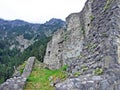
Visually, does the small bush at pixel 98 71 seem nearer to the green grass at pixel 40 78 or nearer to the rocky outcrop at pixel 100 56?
the rocky outcrop at pixel 100 56

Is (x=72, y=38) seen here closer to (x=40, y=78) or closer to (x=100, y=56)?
(x=40, y=78)

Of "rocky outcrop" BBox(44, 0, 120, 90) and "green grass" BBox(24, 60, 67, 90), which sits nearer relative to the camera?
"rocky outcrop" BBox(44, 0, 120, 90)

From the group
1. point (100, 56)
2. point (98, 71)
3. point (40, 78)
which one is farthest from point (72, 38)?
point (98, 71)

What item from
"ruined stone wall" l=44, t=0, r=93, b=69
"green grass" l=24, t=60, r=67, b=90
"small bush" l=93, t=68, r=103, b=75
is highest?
"ruined stone wall" l=44, t=0, r=93, b=69

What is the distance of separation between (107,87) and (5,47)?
10057 centimetres

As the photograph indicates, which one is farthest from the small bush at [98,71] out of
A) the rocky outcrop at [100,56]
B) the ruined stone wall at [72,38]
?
the ruined stone wall at [72,38]

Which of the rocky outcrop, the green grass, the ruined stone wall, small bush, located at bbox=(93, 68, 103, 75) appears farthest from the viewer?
the ruined stone wall

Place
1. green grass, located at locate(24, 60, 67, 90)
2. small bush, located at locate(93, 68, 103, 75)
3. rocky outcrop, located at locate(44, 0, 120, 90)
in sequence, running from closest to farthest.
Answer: rocky outcrop, located at locate(44, 0, 120, 90), small bush, located at locate(93, 68, 103, 75), green grass, located at locate(24, 60, 67, 90)

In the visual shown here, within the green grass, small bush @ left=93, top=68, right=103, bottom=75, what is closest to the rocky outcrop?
small bush @ left=93, top=68, right=103, bottom=75

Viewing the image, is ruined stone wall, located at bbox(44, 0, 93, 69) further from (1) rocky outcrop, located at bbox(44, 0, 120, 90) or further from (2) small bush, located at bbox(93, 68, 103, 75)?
(2) small bush, located at bbox(93, 68, 103, 75)

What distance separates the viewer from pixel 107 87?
9.72 m

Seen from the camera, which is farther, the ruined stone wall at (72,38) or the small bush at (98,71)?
the ruined stone wall at (72,38)

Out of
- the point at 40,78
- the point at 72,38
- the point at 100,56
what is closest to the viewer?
the point at 100,56

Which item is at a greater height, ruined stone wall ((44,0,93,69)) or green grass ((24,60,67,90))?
ruined stone wall ((44,0,93,69))
